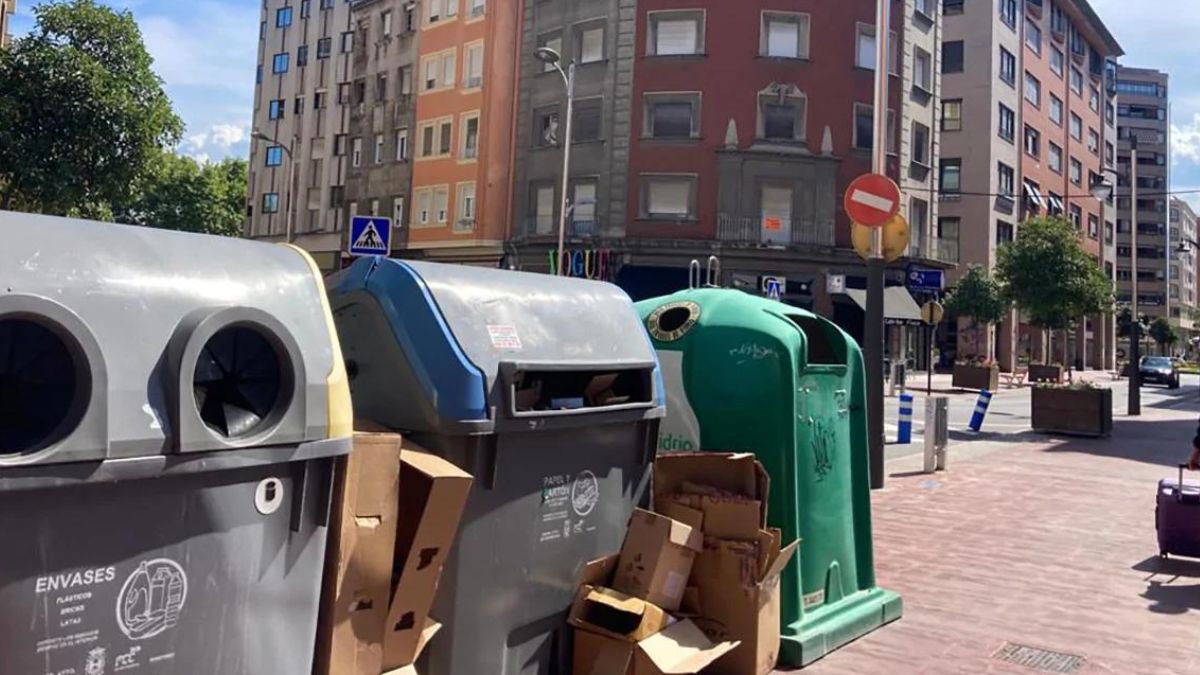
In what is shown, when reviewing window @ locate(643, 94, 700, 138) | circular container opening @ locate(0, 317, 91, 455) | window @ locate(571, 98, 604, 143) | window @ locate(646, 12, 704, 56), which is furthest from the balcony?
circular container opening @ locate(0, 317, 91, 455)

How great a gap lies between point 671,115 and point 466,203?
30.5ft

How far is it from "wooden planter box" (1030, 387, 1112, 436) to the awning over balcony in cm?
1366

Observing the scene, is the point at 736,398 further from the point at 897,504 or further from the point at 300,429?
the point at 897,504

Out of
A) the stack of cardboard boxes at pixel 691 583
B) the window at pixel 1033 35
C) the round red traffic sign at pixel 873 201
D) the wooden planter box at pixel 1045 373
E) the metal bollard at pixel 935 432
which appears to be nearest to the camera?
the stack of cardboard boxes at pixel 691 583

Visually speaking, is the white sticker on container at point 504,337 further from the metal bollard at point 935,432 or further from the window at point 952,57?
the window at point 952,57

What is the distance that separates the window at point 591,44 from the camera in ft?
Result: 104

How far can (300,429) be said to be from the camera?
252 centimetres

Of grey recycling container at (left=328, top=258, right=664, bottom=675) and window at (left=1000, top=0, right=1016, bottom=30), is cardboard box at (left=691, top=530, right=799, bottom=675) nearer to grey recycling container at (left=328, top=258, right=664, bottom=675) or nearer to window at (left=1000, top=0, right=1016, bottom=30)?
grey recycling container at (left=328, top=258, right=664, bottom=675)

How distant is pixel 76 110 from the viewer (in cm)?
1603

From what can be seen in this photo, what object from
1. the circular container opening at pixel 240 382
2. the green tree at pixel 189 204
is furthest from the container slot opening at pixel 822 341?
the green tree at pixel 189 204

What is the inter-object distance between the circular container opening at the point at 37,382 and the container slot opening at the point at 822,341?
369cm

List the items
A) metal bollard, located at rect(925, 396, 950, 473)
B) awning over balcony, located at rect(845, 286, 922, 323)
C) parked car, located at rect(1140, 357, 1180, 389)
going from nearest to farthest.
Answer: metal bollard, located at rect(925, 396, 950, 473) → awning over balcony, located at rect(845, 286, 922, 323) → parked car, located at rect(1140, 357, 1180, 389)

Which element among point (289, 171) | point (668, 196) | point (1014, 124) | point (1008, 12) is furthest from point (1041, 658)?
point (1008, 12)

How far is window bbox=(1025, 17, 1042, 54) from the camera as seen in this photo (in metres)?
47.8
